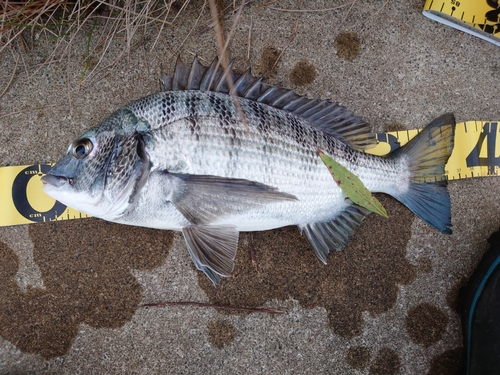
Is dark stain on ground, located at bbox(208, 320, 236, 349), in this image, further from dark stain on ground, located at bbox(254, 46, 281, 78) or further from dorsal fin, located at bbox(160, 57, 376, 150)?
dark stain on ground, located at bbox(254, 46, 281, 78)

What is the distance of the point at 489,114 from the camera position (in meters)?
2.40

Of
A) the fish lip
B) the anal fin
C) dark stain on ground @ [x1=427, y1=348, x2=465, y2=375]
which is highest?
the fish lip

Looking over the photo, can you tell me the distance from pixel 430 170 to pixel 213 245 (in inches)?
52.7

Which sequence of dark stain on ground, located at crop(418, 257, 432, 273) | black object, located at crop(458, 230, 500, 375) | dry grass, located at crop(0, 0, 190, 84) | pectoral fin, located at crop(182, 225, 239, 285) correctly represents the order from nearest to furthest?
pectoral fin, located at crop(182, 225, 239, 285)
black object, located at crop(458, 230, 500, 375)
dry grass, located at crop(0, 0, 190, 84)
dark stain on ground, located at crop(418, 257, 432, 273)

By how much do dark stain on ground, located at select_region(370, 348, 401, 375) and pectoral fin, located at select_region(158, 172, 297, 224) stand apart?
3.92 ft

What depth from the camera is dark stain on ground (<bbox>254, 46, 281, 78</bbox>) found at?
2373 millimetres

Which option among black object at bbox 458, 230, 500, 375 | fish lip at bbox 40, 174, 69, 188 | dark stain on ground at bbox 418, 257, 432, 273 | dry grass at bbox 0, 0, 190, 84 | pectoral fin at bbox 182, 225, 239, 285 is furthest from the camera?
dark stain on ground at bbox 418, 257, 432, 273

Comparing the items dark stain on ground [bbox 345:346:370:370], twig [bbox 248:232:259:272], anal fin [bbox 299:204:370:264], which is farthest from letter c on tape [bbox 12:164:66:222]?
dark stain on ground [bbox 345:346:370:370]

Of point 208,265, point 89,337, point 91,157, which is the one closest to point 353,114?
point 208,265

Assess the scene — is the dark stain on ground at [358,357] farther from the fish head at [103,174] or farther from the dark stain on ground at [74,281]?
the fish head at [103,174]

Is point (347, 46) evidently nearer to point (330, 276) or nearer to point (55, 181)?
point (330, 276)

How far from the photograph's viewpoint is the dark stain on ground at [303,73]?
2.37m

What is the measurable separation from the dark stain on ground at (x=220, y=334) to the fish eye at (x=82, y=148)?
1242mm

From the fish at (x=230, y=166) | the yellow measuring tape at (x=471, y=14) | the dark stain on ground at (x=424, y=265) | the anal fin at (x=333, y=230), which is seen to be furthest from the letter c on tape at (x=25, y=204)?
the yellow measuring tape at (x=471, y=14)
